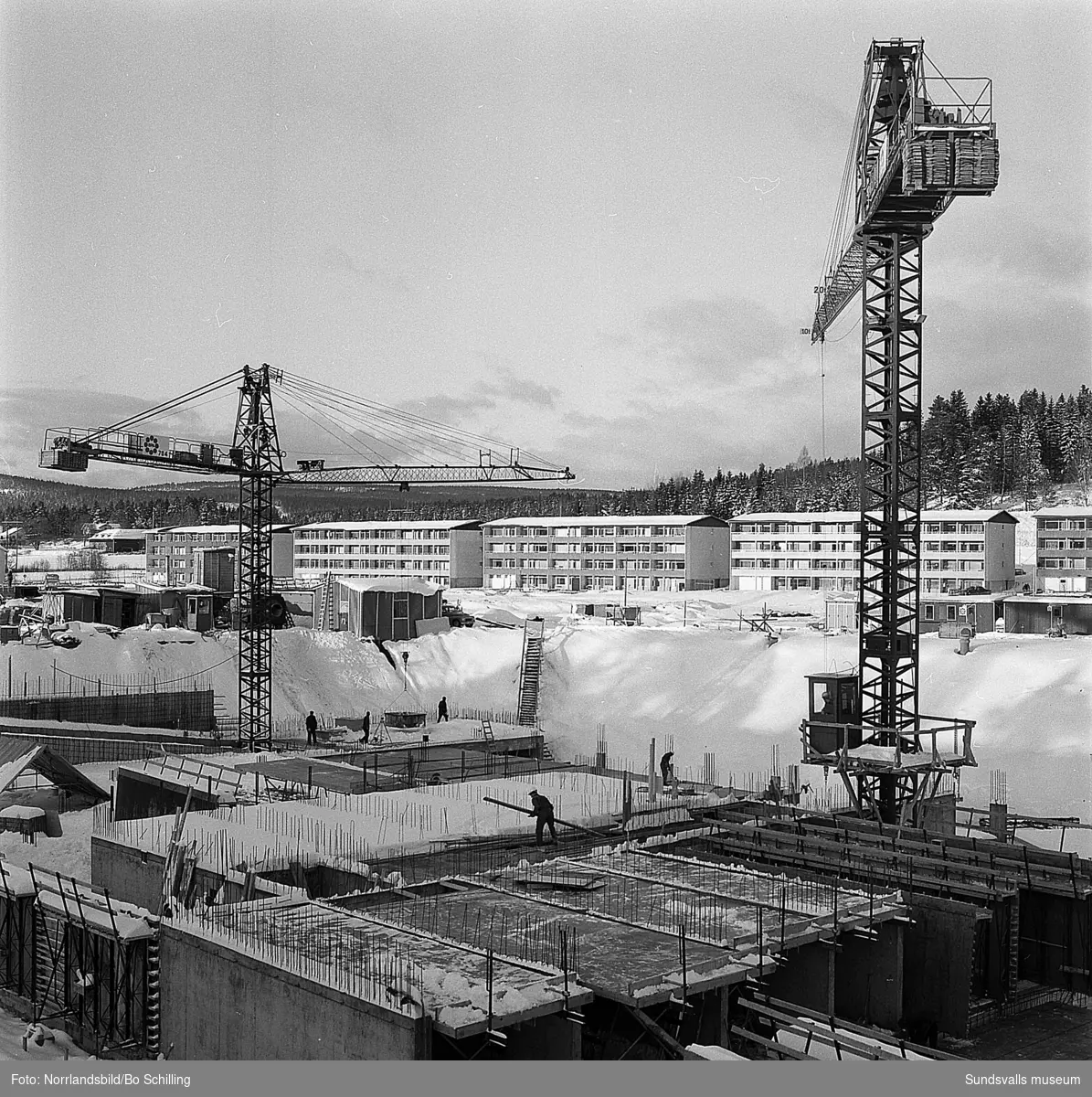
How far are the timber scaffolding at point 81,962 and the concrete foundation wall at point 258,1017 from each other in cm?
146

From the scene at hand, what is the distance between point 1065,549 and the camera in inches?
3327

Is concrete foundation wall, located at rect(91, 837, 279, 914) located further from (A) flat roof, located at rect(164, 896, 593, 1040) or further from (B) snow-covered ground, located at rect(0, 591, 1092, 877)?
(B) snow-covered ground, located at rect(0, 591, 1092, 877)

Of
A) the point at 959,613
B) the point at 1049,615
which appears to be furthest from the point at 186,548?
the point at 1049,615

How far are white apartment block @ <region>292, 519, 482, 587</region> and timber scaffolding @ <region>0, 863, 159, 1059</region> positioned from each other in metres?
82.2

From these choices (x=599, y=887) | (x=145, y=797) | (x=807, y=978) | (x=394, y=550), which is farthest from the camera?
(x=394, y=550)

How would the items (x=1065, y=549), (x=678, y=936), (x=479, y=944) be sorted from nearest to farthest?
(x=479, y=944) < (x=678, y=936) < (x=1065, y=549)

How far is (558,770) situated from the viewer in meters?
32.3

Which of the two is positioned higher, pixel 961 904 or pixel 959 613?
pixel 959 613

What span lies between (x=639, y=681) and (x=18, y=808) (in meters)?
29.5

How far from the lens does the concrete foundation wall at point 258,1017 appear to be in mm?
12352

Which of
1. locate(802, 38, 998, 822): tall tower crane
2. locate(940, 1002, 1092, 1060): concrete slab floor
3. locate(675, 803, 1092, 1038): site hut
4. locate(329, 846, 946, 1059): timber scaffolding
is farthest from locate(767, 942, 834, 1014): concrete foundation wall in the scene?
locate(802, 38, 998, 822): tall tower crane

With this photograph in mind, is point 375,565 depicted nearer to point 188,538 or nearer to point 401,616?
point 188,538

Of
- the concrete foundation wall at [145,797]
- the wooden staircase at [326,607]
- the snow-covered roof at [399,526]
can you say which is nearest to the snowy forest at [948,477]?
the snow-covered roof at [399,526]

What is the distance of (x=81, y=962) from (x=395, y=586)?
45.7 metres
